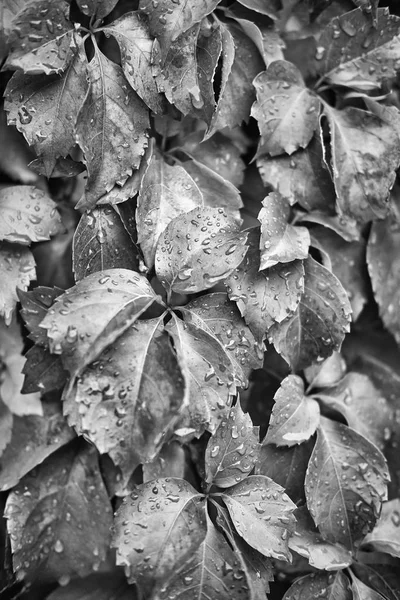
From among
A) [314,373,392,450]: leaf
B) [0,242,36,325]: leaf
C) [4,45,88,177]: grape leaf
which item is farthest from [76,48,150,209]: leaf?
[314,373,392,450]: leaf

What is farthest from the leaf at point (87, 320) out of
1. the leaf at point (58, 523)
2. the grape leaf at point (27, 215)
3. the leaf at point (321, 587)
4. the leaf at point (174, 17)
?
the leaf at point (321, 587)

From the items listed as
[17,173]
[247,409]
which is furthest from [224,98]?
[247,409]

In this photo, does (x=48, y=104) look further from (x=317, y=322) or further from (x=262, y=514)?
(x=262, y=514)

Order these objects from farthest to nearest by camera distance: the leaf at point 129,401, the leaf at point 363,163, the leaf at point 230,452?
1. the leaf at point 363,163
2. the leaf at point 230,452
3. the leaf at point 129,401

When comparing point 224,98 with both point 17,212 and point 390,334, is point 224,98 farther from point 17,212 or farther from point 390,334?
point 390,334

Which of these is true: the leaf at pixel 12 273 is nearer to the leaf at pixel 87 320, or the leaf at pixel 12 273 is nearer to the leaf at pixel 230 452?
the leaf at pixel 87 320
